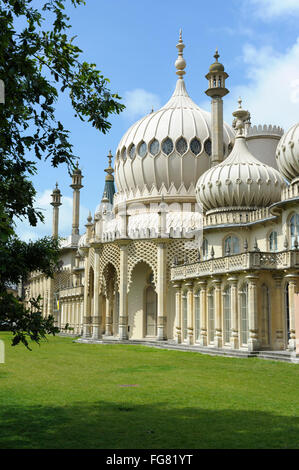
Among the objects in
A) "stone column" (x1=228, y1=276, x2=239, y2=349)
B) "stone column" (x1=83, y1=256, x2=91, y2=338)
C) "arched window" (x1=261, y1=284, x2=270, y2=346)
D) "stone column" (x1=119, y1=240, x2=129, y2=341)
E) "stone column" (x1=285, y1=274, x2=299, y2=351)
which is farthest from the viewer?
"stone column" (x1=83, y1=256, x2=91, y2=338)

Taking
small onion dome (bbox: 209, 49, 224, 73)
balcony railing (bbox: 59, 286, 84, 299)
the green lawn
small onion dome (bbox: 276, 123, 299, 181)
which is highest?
small onion dome (bbox: 209, 49, 224, 73)

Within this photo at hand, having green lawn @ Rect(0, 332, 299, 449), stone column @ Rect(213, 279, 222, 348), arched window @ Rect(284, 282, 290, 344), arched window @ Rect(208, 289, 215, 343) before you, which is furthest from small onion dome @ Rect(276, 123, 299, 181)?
green lawn @ Rect(0, 332, 299, 449)

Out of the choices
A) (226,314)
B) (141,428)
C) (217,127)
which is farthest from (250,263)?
(217,127)

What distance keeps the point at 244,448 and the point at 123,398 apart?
433cm

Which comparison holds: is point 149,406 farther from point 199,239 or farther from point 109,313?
point 109,313

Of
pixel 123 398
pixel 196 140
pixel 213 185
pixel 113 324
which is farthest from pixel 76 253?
pixel 123 398

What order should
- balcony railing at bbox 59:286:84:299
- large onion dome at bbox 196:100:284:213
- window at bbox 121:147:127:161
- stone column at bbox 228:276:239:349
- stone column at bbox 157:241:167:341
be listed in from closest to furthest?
stone column at bbox 228:276:239:349, large onion dome at bbox 196:100:284:213, stone column at bbox 157:241:167:341, window at bbox 121:147:127:161, balcony railing at bbox 59:286:84:299

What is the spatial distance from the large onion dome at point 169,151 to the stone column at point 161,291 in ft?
21.4

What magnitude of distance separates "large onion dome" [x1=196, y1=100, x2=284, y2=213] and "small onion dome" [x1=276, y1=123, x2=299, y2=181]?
4579 mm

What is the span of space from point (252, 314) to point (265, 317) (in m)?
0.63

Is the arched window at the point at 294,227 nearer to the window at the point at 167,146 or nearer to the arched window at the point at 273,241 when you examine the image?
the arched window at the point at 273,241

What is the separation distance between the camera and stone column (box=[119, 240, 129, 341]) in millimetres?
31828

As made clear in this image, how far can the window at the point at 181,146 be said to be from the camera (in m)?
36.6

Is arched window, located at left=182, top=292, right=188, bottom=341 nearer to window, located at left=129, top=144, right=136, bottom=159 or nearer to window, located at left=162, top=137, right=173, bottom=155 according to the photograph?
window, located at left=162, top=137, right=173, bottom=155
